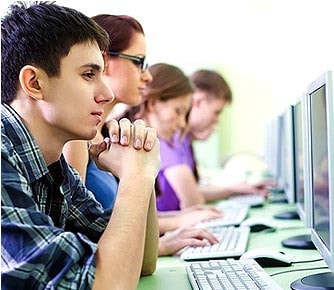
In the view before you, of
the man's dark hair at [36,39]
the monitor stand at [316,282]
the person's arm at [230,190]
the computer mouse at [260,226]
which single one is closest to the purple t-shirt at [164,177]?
the person's arm at [230,190]

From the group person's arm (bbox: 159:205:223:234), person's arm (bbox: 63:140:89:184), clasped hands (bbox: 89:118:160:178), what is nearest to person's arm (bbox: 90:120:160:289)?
clasped hands (bbox: 89:118:160:178)

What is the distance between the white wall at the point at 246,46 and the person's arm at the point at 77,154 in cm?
85

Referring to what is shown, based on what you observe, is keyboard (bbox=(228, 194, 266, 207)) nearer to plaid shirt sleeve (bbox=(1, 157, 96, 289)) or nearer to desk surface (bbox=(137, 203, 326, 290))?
desk surface (bbox=(137, 203, 326, 290))

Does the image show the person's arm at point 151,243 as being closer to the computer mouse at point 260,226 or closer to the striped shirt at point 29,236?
the striped shirt at point 29,236

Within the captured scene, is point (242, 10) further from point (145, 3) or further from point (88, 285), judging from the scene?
point (88, 285)

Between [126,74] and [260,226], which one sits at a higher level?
[126,74]

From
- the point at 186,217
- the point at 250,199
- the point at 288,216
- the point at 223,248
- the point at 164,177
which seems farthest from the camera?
the point at 250,199

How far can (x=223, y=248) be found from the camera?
164 centimetres

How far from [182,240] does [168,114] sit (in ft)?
3.14

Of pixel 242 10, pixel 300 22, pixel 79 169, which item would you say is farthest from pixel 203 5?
pixel 79 169

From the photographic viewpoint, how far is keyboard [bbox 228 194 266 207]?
9.89 ft

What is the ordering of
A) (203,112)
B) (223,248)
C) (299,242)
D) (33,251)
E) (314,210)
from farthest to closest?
(203,112)
(299,242)
(223,248)
(314,210)
(33,251)

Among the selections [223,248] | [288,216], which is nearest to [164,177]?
[288,216]

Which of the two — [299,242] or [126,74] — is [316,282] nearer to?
[299,242]
